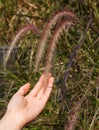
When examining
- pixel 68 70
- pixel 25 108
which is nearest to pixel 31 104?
pixel 25 108

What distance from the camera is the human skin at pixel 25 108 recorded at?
7.25ft

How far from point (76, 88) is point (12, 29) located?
1.78 meters

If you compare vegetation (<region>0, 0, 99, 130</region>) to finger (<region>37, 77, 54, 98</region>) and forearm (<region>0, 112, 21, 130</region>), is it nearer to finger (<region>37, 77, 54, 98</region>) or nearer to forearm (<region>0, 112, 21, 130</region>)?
finger (<region>37, 77, 54, 98</region>)

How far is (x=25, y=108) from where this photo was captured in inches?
88.4

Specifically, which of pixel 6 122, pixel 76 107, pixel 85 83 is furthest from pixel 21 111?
pixel 85 83

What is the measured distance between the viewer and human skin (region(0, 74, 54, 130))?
7.25 feet

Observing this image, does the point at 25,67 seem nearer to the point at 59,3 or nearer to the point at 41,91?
the point at 59,3

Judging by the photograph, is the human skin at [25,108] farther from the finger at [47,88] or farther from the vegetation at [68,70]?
the vegetation at [68,70]

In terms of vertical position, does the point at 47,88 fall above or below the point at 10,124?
above

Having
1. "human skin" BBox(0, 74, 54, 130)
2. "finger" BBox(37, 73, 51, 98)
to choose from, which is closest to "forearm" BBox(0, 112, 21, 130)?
"human skin" BBox(0, 74, 54, 130)

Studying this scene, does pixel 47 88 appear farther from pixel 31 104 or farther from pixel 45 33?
pixel 45 33

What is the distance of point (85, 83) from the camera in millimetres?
2742

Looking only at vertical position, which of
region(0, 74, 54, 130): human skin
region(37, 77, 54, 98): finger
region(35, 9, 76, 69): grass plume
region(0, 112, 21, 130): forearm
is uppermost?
region(35, 9, 76, 69): grass plume

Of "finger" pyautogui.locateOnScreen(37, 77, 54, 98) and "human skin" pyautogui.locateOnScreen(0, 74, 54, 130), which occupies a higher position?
"finger" pyautogui.locateOnScreen(37, 77, 54, 98)
